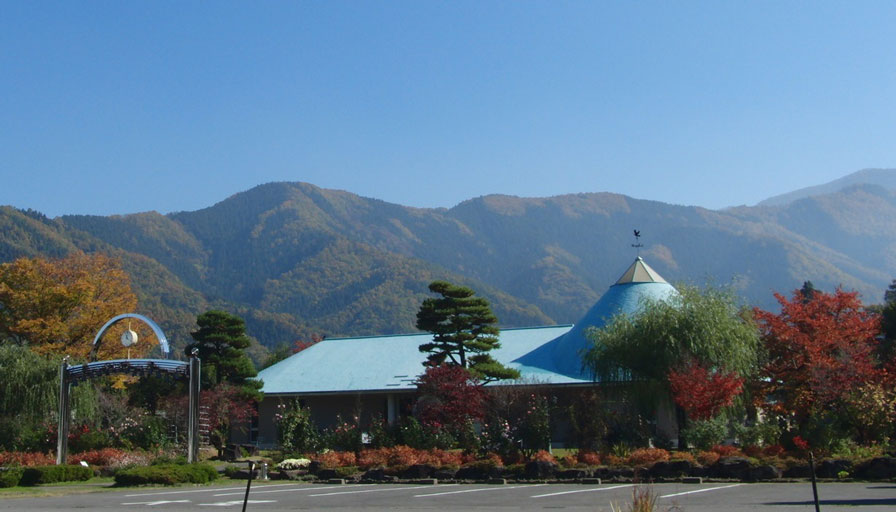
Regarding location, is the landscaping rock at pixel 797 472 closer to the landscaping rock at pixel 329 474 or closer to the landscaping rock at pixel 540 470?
the landscaping rock at pixel 540 470

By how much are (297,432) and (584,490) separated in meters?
13.6

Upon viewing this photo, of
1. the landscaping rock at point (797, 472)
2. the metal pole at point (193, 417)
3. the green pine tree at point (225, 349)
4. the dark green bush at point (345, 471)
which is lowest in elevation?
→ the landscaping rock at point (797, 472)

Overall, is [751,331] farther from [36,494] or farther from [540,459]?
[36,494]

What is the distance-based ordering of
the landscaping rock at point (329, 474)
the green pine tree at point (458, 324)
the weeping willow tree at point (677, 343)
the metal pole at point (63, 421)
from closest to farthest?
the landscaping rock at point (329, 474), the metal pole at point (63, 421), the weeping willow tree at point (677, 343), the green pine tree at point (458, 324)

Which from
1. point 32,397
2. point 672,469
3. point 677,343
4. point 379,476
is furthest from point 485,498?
point 32,397

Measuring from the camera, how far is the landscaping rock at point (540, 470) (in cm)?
2228

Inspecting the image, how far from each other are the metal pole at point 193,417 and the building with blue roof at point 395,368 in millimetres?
8538

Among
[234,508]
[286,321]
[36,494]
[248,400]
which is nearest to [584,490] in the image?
[234,508]

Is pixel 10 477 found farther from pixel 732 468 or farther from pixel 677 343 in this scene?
pixel 677 343

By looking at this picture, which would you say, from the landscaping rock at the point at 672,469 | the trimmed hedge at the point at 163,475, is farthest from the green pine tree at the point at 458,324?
the landscaping rock at the point at 672,469

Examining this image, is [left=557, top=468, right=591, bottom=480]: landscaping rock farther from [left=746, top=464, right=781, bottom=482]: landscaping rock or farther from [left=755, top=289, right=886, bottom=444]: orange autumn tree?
[left=755, top=289, right=886, bottom=444]: orange autumn tree

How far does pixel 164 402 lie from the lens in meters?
34.7

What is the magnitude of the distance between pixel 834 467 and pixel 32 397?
90.4 ft

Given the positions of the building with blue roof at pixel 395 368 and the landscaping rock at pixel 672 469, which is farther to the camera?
the building with blue roof at pixel 395 368
